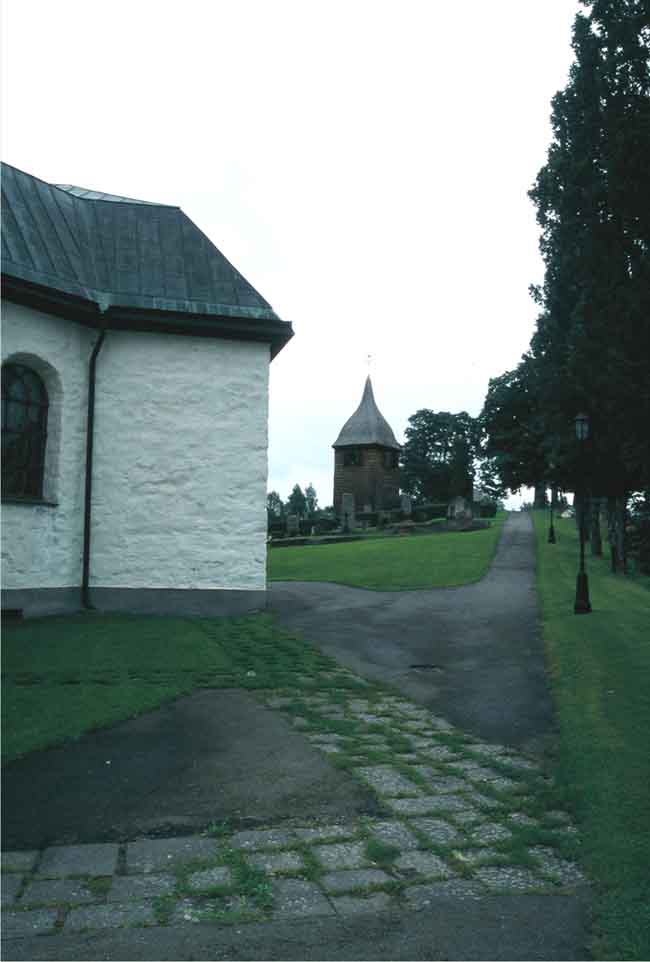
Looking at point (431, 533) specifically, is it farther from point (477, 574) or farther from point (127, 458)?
point (127, 458)

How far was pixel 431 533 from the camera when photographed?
4353 centimetres

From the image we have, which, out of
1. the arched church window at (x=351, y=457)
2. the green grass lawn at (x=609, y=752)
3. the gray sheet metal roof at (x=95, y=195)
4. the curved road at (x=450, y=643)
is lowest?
the curved road at (x=450, y=643)

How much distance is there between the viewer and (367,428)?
2699 inches

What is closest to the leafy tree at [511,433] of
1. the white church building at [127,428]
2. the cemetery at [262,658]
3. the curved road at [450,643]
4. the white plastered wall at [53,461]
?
the cemetery at [262,658]

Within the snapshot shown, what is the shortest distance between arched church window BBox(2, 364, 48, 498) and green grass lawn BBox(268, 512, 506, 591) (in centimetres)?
929

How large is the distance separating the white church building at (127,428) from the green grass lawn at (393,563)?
6.45m

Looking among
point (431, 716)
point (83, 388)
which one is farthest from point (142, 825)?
point (83, 388)

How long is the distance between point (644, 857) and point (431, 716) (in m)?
3.65

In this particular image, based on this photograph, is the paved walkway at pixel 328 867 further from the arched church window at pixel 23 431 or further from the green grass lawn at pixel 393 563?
the green grass lawn at pixel 393 563

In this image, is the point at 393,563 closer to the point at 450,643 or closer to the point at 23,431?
the point at 450,643

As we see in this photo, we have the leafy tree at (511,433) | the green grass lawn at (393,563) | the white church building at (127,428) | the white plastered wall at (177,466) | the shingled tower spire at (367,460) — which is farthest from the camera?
the shingled tower spire at (367,460)

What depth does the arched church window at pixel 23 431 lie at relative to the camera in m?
13.3

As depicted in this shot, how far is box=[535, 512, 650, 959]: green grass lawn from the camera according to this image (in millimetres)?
3834

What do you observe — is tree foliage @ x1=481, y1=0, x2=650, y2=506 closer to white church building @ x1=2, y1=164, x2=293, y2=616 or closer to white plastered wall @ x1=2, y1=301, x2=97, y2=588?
white church building @ x1=2, y1=164, x2=293, y2=616
